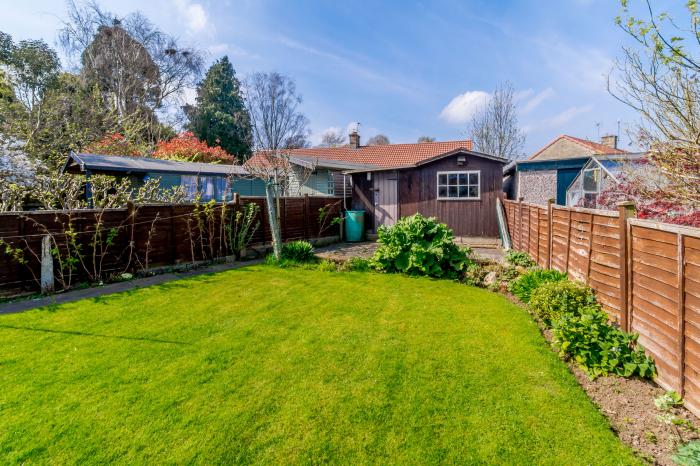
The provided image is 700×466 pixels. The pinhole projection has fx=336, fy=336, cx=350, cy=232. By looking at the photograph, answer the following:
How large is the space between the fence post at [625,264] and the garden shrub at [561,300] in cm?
53

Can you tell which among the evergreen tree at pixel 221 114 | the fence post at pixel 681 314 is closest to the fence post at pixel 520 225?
the fence post at pixel 681 314

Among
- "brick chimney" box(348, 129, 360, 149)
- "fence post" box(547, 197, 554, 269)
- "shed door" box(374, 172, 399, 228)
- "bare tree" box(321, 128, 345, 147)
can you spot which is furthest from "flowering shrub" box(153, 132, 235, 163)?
"bare tree" box(321, 128, 345, 147)

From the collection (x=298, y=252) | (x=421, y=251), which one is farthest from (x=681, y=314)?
(x=298, y=252)

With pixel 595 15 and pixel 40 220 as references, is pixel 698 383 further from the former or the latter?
pixel 40 220

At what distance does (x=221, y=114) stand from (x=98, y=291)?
26.1 meters

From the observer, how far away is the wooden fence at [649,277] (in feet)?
Answer: 8.16

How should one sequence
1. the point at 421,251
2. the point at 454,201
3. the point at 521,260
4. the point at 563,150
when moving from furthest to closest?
the point at 563,150, the point at 454,201, the point at 521,260, the point at 421,251

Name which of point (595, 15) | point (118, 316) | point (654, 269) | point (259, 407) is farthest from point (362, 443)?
point (595, 15)

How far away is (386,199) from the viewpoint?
12070 mm

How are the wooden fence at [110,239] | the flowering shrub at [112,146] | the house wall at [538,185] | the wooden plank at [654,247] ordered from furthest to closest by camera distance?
the flowering shrub at [112,146], the house wall at [538,185], the wooden fence at [110,239], the wooden plank at [654,247]

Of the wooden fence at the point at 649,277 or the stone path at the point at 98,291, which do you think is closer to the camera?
the wooden fence at the point at 649,277

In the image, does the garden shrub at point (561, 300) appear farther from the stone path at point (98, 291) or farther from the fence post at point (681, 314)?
the stone path at point (98, 291)

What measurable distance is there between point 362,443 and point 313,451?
0.34 meters

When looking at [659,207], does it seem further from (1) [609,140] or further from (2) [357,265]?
(1) [609,140]
